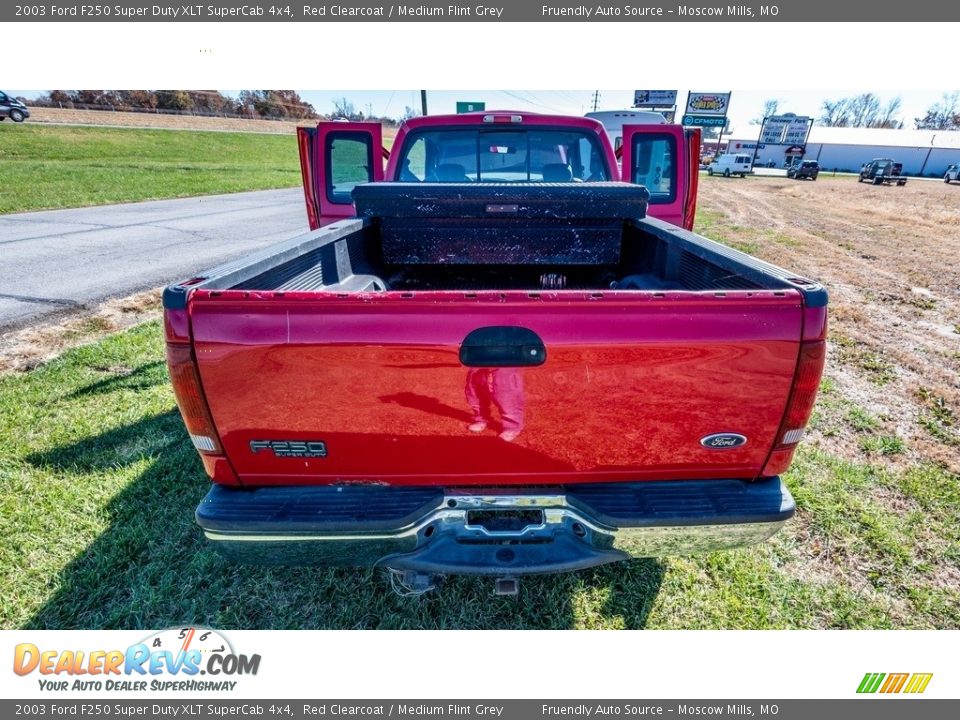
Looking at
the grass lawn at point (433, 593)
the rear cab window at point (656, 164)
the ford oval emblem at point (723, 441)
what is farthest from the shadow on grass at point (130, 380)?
the rear cab window at point (656, 164)

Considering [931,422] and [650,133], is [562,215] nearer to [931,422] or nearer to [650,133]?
[650,133]

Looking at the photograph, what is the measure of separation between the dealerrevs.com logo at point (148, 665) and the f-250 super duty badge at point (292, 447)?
43.1 inches

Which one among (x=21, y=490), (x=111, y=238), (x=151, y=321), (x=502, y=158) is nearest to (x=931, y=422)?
(x=502, y=158)

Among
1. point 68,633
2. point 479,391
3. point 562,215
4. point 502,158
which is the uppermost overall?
point 502,158

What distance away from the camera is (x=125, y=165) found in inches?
894

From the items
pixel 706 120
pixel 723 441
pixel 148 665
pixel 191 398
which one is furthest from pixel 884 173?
pixel 148 665

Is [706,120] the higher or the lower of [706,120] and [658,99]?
the lower

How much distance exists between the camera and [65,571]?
242cm

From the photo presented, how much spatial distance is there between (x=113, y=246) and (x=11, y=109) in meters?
35.2

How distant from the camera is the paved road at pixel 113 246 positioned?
6.27 m

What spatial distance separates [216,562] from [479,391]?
1.94 meters

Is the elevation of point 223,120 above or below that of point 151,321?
above

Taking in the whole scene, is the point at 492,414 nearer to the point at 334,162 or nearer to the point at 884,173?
the point at 334,162

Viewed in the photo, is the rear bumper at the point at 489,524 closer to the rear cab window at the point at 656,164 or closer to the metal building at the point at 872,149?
the rear cab window at the point at 656,164
